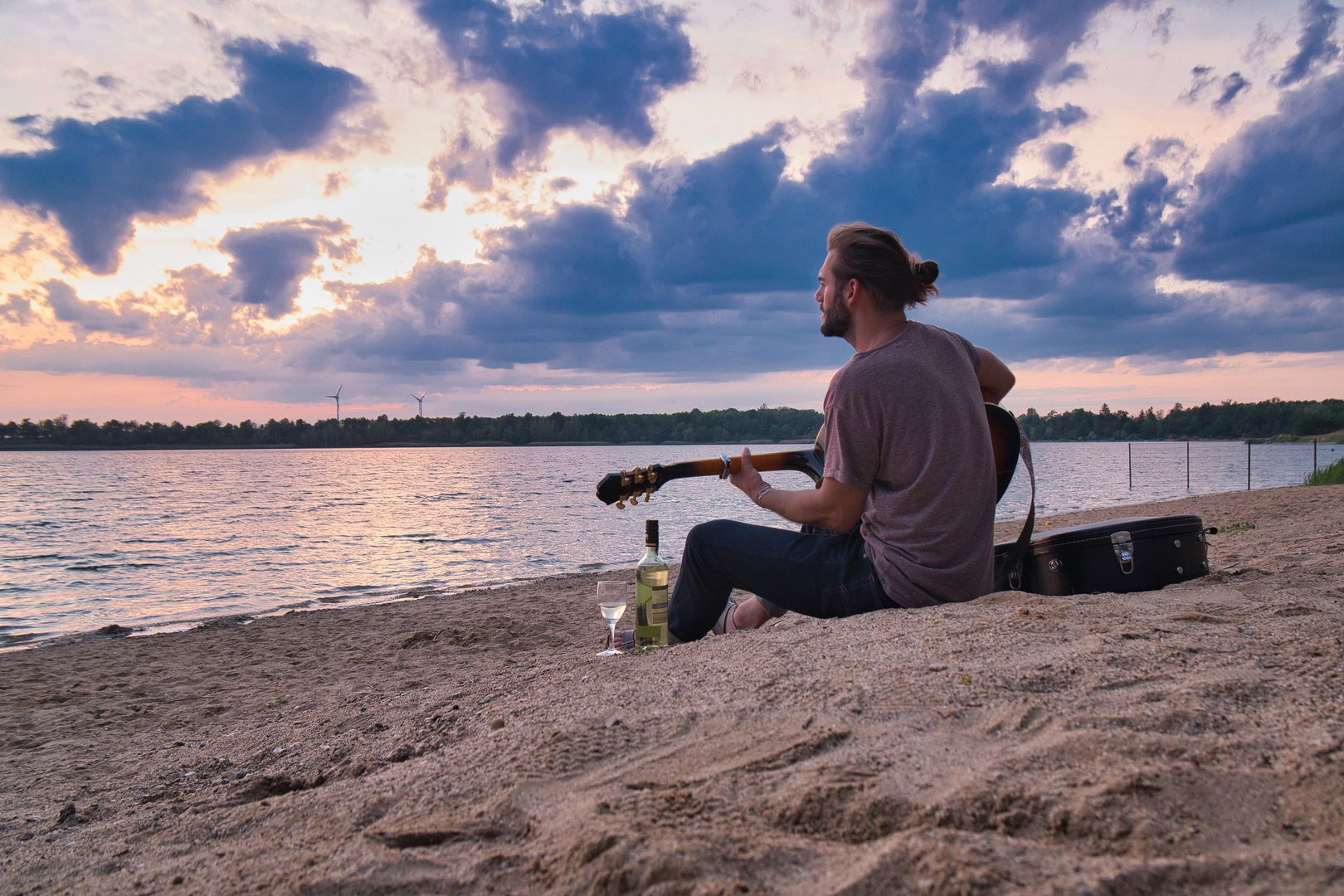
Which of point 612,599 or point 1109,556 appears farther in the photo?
point 612,599

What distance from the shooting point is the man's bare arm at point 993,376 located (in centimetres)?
384

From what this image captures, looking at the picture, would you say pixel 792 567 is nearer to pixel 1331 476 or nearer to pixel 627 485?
pixel 627 485

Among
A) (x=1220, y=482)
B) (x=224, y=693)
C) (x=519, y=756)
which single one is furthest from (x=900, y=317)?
(x=1220, y=482)

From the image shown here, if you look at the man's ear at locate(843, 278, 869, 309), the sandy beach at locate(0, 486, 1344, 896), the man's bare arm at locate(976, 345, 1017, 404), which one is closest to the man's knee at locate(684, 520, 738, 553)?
the sandy beach at locate(0, 486, 1344, 896)

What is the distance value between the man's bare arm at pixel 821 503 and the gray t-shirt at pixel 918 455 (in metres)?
0.05

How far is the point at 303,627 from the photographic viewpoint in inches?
342

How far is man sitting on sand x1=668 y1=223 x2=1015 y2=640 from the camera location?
323cm

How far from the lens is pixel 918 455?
3.25 m

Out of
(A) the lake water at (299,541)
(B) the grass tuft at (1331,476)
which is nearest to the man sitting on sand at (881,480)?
(A) the lake water at (299,541)

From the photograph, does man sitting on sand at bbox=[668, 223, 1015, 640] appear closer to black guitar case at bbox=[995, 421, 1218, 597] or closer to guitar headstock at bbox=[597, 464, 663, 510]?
guitar headstock at bbox=[597, 464, 663, 510]

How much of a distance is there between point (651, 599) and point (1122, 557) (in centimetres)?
247

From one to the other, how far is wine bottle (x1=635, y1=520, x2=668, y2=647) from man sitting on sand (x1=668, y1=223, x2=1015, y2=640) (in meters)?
0.20

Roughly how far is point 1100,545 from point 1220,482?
133 feet

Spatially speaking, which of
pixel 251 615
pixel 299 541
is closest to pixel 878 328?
pixel 251 615
